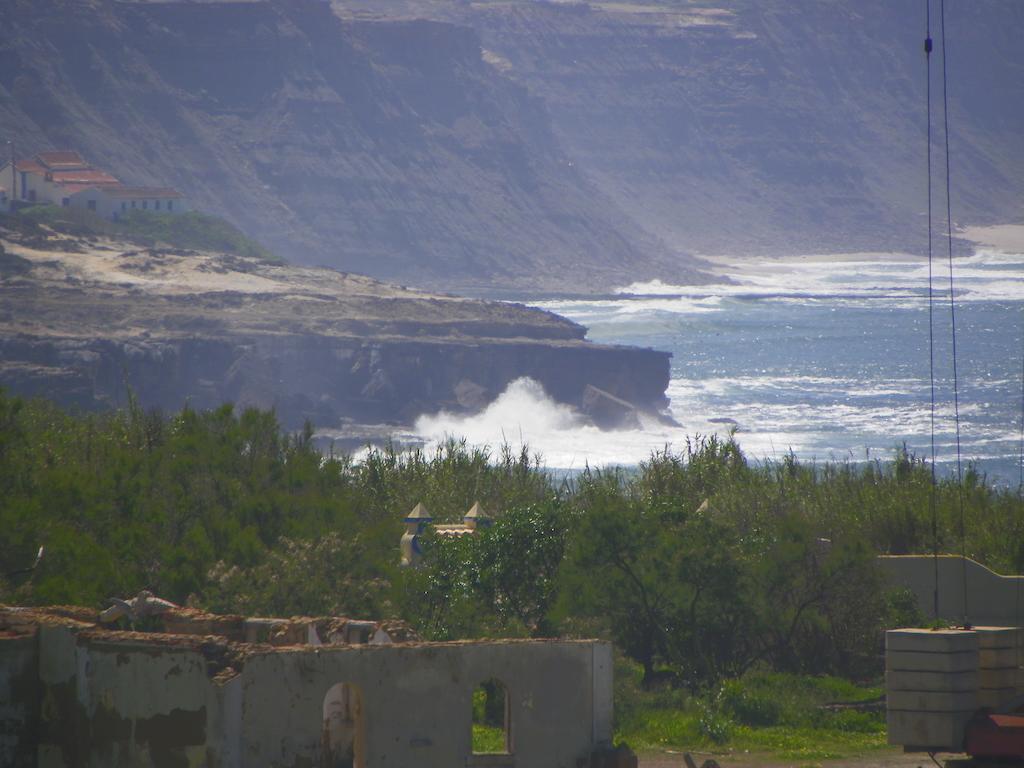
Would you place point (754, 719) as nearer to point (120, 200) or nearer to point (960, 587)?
point (960, 587)

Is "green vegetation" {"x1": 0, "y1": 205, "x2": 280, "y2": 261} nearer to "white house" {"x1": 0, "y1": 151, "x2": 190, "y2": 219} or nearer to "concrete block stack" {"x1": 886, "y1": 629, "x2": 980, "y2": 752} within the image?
"white house" {"x1": 0, "y1": 151, "x2": 190, "y2": 219}

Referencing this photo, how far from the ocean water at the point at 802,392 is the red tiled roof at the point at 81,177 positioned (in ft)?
149

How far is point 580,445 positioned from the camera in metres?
113

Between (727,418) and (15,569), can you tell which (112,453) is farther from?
(727,418)

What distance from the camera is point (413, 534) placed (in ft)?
136

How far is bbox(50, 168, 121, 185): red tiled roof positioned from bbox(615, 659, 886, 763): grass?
417 feet

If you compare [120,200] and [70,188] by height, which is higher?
[70,188]

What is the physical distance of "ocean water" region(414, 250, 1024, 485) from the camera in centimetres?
10588

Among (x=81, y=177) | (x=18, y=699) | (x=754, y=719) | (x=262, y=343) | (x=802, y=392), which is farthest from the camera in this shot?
(x=81, y=177)

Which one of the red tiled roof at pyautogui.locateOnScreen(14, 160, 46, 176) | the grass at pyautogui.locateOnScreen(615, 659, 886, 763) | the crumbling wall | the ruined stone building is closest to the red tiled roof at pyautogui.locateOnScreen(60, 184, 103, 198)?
the red tiled roof at pyautogui.locateOnScreen(14, 160, 46, 176)

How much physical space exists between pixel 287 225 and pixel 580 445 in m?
92.1

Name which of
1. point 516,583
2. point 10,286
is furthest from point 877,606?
point 10,286

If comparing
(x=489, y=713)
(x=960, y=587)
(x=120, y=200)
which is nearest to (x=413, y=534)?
(x=489, y=713)

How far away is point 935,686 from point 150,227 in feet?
435
